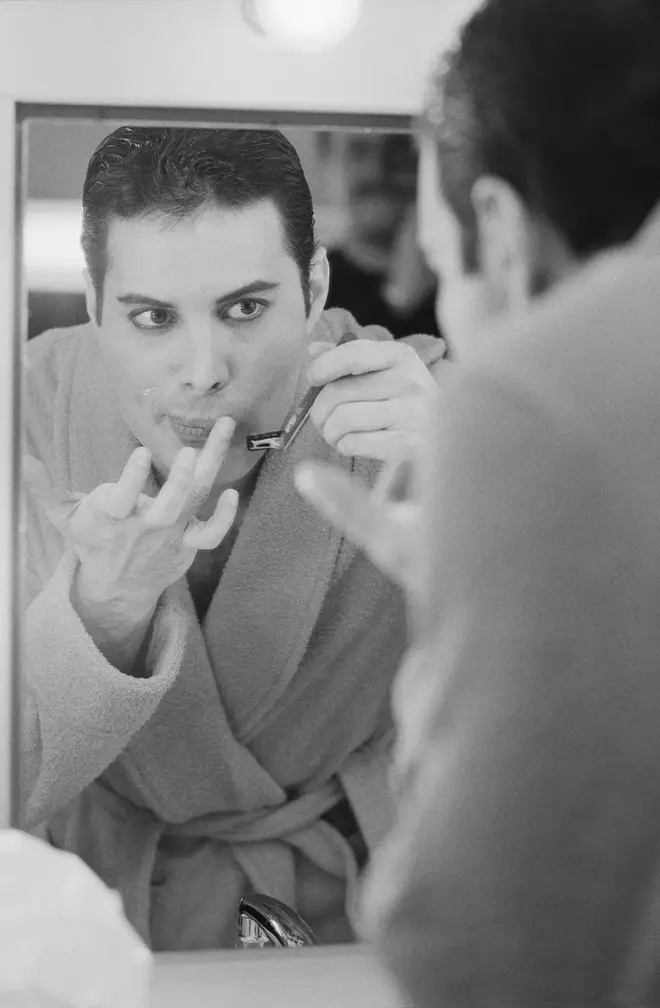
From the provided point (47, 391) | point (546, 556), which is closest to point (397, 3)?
point (47, 391)

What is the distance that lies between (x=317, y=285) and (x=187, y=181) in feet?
0.59

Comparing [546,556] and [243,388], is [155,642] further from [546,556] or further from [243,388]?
[546,556]

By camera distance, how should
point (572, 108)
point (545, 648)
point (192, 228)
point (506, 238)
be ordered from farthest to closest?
point (192, 228), point (506, 238), point (572, 108), point (545, 648)

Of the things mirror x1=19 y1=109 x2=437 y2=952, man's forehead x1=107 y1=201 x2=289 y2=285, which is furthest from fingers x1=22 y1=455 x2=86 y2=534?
man's forehead x1=107 y1=201 x2=289 y2=285

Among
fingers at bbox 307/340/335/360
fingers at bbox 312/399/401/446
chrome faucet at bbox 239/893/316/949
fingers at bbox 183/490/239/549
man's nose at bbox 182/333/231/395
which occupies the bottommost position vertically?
chrome faucet at bbox 239/893/316/949

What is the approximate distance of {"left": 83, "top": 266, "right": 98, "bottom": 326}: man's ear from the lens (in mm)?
1107

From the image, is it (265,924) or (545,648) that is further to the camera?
(265,924)

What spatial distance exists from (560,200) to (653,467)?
273mm

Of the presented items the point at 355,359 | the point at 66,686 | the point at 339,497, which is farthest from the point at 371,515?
the point at 66,686

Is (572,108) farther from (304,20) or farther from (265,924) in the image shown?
(265,924)

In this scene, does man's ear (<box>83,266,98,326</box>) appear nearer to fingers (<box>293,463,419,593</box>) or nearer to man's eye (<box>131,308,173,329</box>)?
man's eye (<box>131,308,173,329</box>)

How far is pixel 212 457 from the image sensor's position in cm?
112

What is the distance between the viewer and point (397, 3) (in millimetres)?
1155

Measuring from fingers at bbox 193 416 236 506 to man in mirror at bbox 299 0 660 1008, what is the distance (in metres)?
0.48
